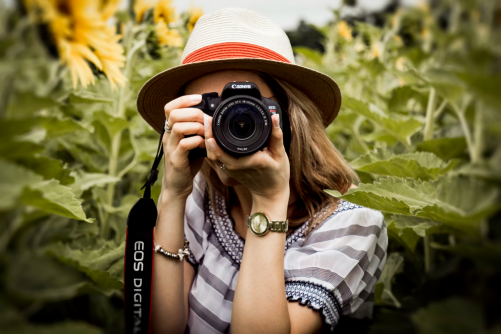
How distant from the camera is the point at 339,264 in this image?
3.78 ft

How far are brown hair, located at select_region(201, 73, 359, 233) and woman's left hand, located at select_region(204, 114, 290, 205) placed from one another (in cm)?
22

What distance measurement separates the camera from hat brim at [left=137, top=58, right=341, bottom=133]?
115 cm

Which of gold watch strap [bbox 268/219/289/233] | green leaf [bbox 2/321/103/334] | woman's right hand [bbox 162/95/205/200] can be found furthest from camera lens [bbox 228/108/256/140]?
green leaf [bbox 2/321/103/334]

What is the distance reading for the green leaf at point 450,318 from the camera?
383 mm

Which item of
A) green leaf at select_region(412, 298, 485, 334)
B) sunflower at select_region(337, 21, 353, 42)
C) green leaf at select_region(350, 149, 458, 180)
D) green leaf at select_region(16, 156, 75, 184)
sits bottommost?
green leaf at select_region(412, 298, 485, 334)

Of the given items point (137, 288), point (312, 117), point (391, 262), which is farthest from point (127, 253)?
point (391, 262)

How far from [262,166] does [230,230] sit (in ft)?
1.39

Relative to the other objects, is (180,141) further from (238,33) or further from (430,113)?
(430,113)

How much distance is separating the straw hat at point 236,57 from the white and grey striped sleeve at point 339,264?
1.20ft

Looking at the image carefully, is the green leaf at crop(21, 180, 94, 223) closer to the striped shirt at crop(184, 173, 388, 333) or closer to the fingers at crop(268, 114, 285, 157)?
the fingers at crop(268, 114, 285, 157)

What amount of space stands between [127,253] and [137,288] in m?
0.08

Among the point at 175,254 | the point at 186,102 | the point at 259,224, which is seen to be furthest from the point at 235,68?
the point at 175,254

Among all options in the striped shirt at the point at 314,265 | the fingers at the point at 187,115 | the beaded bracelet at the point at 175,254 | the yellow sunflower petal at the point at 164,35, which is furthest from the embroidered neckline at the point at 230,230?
the yellow sunflower petal at the point at 164,35

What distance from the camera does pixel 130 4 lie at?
1.61m
